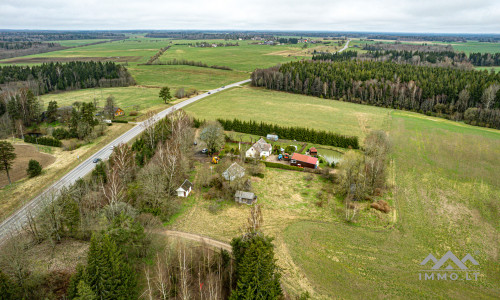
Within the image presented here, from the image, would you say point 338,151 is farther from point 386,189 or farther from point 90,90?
point 90,90

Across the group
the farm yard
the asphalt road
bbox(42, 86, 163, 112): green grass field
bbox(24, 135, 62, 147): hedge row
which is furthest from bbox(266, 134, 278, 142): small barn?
bbox(24, 135, 62, 147): hedge row

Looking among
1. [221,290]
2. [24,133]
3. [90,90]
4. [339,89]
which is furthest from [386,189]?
[90,90]

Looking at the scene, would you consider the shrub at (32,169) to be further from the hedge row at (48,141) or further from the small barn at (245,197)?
the small barn at (245,197)

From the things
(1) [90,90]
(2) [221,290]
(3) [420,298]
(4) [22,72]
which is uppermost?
(4) [22,72]

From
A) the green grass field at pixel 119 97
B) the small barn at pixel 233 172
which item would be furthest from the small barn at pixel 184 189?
the green grass field at pixel 119 97

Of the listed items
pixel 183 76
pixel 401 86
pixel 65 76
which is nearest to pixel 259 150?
pixel 401 86

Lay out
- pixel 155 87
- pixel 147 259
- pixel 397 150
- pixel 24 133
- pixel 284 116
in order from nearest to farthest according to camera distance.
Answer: pixel 147 259 < pixel 397 150 < pixel 24 133 < pixel 284 116 < pixel 155 87
